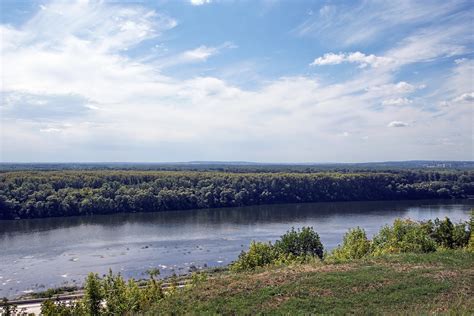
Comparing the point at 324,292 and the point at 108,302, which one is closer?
the point at 324,292

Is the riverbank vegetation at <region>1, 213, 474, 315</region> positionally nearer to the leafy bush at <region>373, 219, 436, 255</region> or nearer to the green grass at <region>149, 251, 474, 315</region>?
the green grass at <region>149, 251, 474, 315</region>

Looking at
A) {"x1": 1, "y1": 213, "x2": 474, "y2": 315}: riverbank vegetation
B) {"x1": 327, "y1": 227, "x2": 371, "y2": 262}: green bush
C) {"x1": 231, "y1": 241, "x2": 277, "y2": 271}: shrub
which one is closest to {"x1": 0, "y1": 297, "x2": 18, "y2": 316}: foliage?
{"x1": 1, "y1": 213, "x2": 474, "y2": 315}: riverbank vegetation

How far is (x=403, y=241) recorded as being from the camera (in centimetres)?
2980

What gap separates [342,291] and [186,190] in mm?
73416

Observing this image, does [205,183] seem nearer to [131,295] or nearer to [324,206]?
Result: [324,206]

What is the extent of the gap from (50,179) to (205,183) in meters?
32.9

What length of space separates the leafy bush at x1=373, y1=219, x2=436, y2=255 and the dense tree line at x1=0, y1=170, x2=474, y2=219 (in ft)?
179

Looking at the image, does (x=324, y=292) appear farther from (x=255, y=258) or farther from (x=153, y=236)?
(x=153, y=236)

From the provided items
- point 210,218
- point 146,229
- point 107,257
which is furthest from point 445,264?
point 210,218

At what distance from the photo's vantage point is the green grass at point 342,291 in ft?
48.3

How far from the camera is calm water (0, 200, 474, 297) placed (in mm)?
40750

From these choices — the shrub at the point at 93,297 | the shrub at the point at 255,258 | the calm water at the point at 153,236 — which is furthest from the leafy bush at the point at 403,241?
the shrub at the point at 93,297

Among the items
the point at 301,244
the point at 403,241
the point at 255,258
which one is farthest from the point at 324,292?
the point at 301,244

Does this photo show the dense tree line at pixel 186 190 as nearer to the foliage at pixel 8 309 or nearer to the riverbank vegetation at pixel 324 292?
the foliage at pixel 8 309
